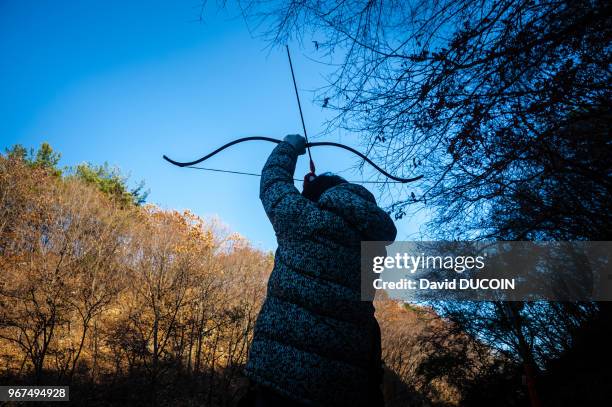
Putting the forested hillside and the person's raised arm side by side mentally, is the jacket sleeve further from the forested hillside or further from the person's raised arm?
the forested hillside

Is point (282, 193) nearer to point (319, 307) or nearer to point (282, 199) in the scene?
point (282, 199)

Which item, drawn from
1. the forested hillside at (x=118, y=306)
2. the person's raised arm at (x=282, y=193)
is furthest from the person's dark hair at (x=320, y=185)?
the forested hillside at (x=118, y=306)

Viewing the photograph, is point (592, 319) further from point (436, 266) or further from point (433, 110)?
point (433, 110)

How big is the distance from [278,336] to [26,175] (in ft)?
58.5

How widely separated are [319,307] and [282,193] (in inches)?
17.9

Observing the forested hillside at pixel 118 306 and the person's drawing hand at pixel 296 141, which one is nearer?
the person's drawing hand at pixel 296 141

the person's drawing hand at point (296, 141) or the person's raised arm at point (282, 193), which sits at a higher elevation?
the person's drawing hand at point (296, 141)

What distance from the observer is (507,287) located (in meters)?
5.88

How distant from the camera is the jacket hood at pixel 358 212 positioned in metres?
1.11

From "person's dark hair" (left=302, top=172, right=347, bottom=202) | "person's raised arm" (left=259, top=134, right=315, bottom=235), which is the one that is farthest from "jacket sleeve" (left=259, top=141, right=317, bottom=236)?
"person's dark hair" (left=302, top=172, right=347, bottom=202)

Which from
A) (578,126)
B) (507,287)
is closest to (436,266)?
(507,287)

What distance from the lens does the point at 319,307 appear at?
1016mm

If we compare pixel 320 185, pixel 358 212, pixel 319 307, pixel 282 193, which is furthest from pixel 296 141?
pixel 319 307

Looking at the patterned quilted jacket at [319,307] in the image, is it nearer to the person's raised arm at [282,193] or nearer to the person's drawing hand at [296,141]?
the person's raised arm at [282,193]
